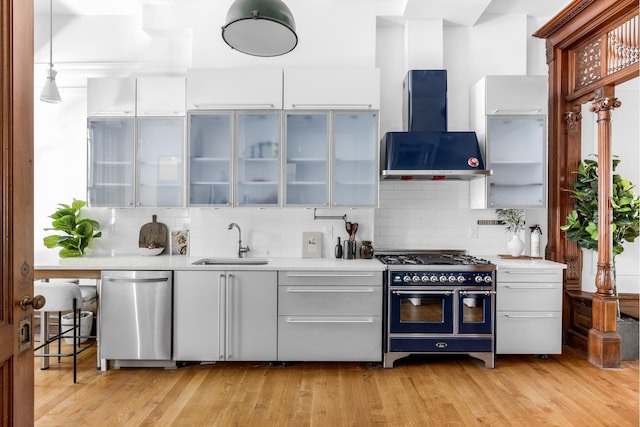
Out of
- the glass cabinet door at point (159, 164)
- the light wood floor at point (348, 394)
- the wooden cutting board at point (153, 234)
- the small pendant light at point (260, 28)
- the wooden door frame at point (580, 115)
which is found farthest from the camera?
the wooden cutting board at point (153, 234)

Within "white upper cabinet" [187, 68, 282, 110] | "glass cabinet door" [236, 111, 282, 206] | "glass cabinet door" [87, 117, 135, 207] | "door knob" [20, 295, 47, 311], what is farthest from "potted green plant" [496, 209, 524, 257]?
"door knob" [20, 295, 47, 311]

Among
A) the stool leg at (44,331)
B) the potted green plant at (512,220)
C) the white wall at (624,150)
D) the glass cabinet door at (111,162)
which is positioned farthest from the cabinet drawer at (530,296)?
the stool leg at (44,331)

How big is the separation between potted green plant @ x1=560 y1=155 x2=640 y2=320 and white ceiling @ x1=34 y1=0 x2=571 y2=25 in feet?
5.46

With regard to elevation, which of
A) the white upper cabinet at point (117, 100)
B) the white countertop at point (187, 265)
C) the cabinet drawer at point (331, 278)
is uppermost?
the white upper cabinet at point (117, 100)

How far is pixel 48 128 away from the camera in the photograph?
14.4 feet

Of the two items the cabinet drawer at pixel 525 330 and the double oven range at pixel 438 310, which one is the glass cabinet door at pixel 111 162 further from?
the cabinet drawer at pixel 525 330

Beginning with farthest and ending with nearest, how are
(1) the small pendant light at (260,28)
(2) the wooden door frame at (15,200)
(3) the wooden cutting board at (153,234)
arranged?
1. (3) the wooden cutting board at (153,234)
2. (1) the small pendant light at (260,28)
3. (2) the wooden door frame at (15,200)

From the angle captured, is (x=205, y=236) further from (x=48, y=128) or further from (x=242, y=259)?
(x=48, y=128)

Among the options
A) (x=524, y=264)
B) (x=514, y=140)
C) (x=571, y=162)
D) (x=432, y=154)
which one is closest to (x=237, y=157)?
(x=432, y=154)

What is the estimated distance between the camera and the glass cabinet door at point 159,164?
3.87 meters

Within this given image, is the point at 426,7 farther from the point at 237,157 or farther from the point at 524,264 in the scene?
the point at 524,264

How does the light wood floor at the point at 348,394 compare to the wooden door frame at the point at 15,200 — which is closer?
the wooden door frame at the point at 15,200

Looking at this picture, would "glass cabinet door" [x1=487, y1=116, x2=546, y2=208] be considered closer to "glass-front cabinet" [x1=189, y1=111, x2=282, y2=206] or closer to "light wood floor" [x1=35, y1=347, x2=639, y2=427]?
"light wood floor" [x1=35, y1=347, x2=639, y2=427]

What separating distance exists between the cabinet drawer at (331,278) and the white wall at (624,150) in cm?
257
